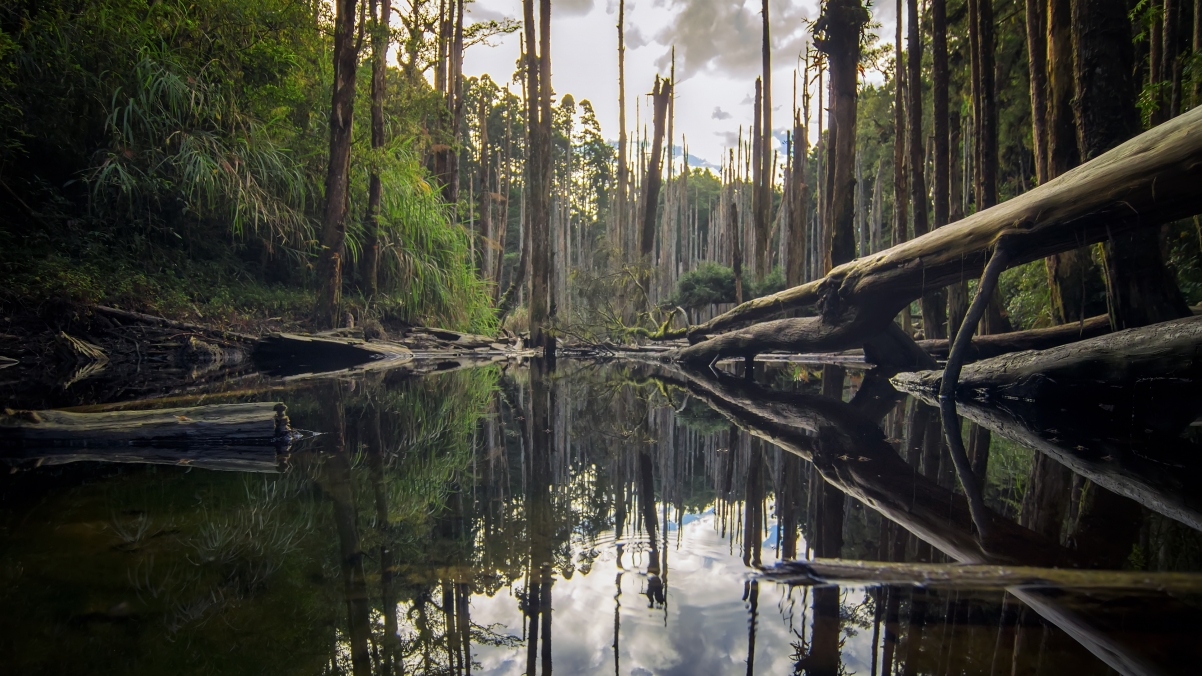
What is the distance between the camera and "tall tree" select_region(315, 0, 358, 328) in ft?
33.0

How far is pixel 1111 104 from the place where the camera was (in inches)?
205

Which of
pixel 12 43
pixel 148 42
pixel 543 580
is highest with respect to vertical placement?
pixel 148 42

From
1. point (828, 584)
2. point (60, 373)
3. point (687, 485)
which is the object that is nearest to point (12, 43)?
point (60, 373)

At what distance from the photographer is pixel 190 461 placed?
3.04 meters

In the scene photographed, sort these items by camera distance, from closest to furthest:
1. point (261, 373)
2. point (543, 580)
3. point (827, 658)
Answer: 1. point (827, 658)
2. point (543, 580)
3. point (261, 373)

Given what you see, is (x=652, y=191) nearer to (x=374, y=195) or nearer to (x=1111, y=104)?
(x=374, y=195)

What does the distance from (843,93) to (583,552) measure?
9.41m

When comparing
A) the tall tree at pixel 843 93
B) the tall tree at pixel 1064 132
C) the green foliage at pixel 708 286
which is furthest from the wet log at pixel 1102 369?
the green foliage at pixel 708 286

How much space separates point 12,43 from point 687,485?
9.65 metres

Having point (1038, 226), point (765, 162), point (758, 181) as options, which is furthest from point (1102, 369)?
point (758, 181)

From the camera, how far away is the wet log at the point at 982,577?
144 centimetres

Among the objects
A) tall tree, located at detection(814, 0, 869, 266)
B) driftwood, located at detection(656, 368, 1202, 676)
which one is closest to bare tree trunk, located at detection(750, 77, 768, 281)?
tall tree, located at detection(814, 0, 869, 266)

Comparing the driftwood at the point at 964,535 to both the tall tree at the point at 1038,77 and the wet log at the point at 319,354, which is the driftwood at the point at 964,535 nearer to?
the tall tree at the point at 1038,77

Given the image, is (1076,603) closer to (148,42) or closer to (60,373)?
(60,373)
